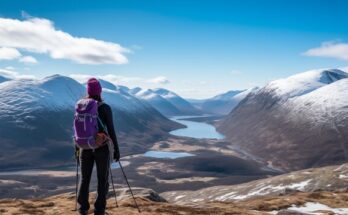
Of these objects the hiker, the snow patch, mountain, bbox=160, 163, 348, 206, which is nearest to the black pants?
the hiker

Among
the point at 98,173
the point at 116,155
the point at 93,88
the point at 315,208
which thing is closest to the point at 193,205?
the point at 315,208

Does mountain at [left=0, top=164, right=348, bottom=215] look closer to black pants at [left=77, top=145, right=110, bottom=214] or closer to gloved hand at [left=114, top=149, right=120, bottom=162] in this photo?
black pants at [left=77, top=145, right=110, bottom=214]

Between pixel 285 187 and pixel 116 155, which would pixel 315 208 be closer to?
pixel 116 155

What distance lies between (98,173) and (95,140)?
1.49 meters

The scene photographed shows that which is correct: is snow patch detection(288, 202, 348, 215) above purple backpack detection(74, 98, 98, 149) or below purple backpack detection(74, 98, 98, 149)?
below

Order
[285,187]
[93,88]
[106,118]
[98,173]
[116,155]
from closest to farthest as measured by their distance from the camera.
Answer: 1. [106,118]
2. [98,173]
3. [93,88]
4. [116,155]
5. [285,187]

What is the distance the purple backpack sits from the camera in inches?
599

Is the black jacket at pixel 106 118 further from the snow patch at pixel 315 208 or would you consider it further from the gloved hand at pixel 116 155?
the snow patch at pixel 315 208

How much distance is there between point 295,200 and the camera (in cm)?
3466

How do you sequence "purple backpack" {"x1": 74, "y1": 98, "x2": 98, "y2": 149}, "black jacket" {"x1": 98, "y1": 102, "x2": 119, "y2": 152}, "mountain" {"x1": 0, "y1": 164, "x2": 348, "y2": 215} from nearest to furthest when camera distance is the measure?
"purple backpack" {"x1": 74, "y1": 98, "x2": 98, "y2": 149}, "black jacket" {"x1": 98, "y1": 102, "x2": 119, "y2": 152}, "mountain" {"x1": 0, "y1": 164, "x2": 348, "y2": 215}

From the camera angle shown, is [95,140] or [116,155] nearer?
[95,140]

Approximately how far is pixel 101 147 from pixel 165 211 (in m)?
8.52

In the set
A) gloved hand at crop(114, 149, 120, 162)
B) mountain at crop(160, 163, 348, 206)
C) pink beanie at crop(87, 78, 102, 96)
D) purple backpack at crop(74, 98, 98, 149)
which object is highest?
pink beanie at crop(87, 78, 102, 96)

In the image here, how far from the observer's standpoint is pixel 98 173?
618 inches
